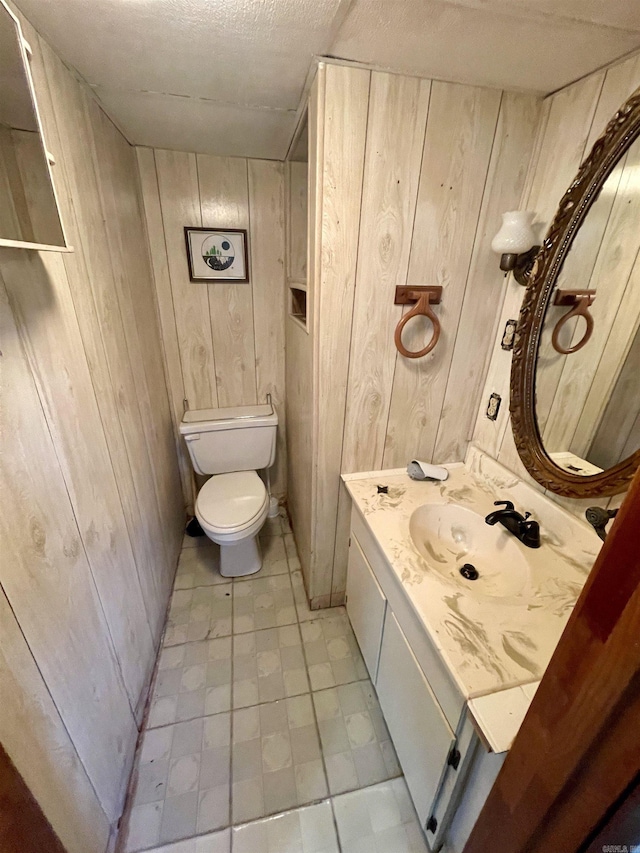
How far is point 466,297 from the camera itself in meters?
1.29

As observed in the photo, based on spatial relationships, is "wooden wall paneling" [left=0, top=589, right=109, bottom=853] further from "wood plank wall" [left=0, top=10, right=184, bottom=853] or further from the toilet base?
the toilet base

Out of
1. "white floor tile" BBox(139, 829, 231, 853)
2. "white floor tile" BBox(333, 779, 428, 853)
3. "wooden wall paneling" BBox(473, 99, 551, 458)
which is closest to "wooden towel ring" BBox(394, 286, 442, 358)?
"wooden wall paneling" BBox(473, 99, 551, 458)

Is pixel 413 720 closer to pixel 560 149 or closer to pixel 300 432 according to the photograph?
pixel 300 432

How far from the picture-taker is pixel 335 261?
1146 mm

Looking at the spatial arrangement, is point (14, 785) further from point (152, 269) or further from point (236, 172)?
point (236, 172)

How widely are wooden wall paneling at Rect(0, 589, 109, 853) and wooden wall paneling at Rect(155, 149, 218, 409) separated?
1.53 metres

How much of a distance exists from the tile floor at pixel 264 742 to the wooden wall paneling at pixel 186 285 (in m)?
1.18

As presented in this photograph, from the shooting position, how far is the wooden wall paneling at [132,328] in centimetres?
123

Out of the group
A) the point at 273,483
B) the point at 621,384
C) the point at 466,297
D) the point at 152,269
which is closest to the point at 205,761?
the point at 273,483

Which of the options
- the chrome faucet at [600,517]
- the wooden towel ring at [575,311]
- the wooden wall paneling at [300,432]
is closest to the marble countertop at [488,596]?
the chrome faucet at [600,517]

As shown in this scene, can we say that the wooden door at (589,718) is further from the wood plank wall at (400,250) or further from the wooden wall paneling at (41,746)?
the wood plank wall at (400,250)

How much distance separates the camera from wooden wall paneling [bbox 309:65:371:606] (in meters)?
1.00

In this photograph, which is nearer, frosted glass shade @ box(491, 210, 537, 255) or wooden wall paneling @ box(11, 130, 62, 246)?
wooden wall paneling @ box(11, 130, 62, 246)

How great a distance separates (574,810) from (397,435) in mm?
1116
